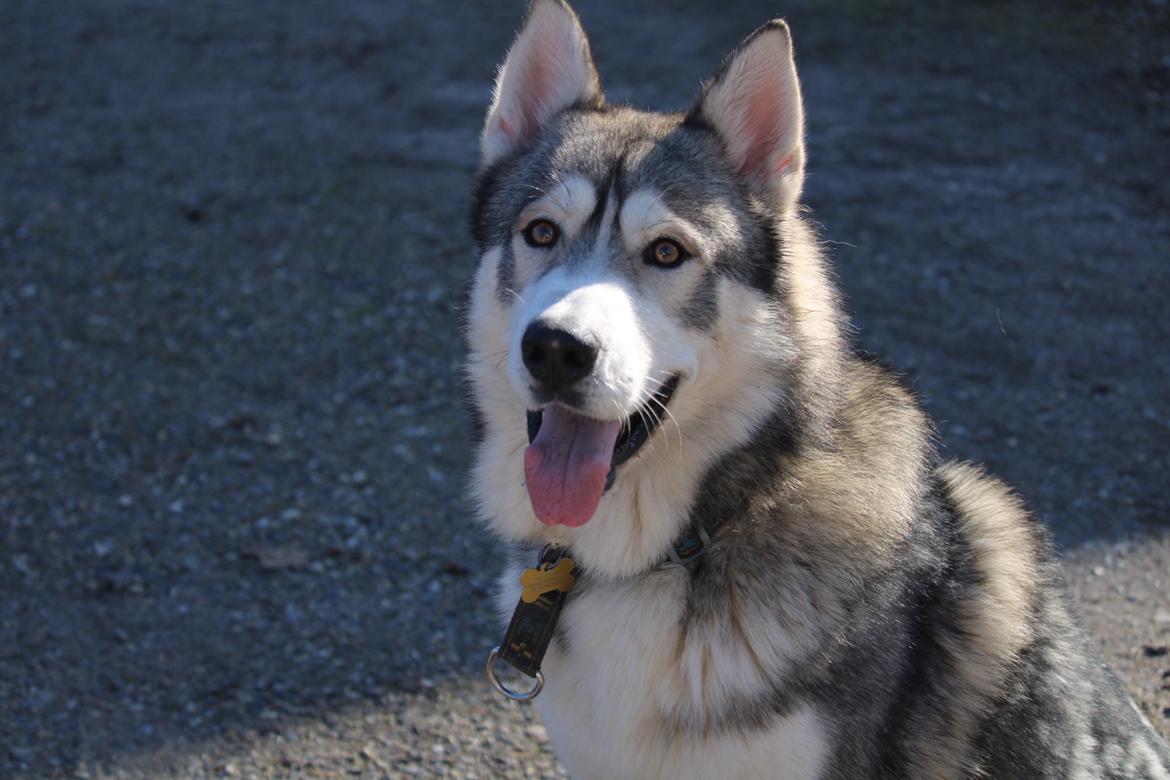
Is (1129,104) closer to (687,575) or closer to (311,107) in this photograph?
(311,107)

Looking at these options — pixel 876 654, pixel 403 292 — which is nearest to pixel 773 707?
pixel 876 654

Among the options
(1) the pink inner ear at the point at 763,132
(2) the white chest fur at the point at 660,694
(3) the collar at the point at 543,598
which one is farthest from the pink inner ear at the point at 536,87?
(2) the white chest fur at the point at 660,694

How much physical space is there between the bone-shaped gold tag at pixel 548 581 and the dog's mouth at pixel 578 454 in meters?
0.20

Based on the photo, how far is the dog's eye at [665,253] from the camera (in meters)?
3.17

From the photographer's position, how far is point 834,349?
324 centimetres

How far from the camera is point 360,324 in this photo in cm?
669

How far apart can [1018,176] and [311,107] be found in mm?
5572

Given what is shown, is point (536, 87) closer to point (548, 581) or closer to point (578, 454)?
point (578, 454)

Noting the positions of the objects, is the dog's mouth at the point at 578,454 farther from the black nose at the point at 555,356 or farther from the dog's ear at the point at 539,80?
the dog's ear at the point at 539,80

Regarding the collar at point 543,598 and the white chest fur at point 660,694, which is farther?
the collar at point 543,598

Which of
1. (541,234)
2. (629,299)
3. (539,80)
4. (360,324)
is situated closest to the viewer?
(629,299)

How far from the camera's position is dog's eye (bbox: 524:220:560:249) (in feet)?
10.7

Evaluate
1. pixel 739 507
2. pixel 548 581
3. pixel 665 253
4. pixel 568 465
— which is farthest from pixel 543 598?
pixel 665 253

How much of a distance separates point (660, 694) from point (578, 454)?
665 mm
